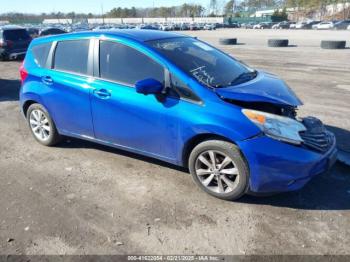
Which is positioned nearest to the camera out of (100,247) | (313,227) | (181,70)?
(100,247)

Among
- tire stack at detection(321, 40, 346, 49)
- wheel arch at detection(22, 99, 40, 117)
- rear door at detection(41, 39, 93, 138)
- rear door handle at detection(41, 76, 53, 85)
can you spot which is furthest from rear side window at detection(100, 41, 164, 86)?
tire stack at detection(321, 40, 346, 49)

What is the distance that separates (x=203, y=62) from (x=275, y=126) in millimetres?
1360

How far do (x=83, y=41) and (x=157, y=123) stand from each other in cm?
174

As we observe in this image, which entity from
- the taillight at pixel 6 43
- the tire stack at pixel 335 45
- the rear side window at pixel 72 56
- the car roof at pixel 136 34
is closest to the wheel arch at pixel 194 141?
the car roof at pixel 136 34

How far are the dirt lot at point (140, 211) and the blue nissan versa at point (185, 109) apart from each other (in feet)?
1.05

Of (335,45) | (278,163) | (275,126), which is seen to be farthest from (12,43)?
(335,45)

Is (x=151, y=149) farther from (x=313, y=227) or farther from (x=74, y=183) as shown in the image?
(x=313, y=227)

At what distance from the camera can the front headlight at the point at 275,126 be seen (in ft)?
12.1

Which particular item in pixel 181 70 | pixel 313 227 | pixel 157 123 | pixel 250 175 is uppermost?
pixel 181 70

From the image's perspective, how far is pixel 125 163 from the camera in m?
5.07

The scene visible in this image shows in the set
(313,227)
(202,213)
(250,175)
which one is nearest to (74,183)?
(202,213)

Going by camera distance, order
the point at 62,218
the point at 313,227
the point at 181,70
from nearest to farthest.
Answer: the point at 313,227, the point at 62,218, the point at 181,70

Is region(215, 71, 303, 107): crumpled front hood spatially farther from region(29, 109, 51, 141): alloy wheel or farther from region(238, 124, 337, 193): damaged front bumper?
region(29, 109, 51, 141): alloy wheel

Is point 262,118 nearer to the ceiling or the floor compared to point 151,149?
nearer to the ceiling
